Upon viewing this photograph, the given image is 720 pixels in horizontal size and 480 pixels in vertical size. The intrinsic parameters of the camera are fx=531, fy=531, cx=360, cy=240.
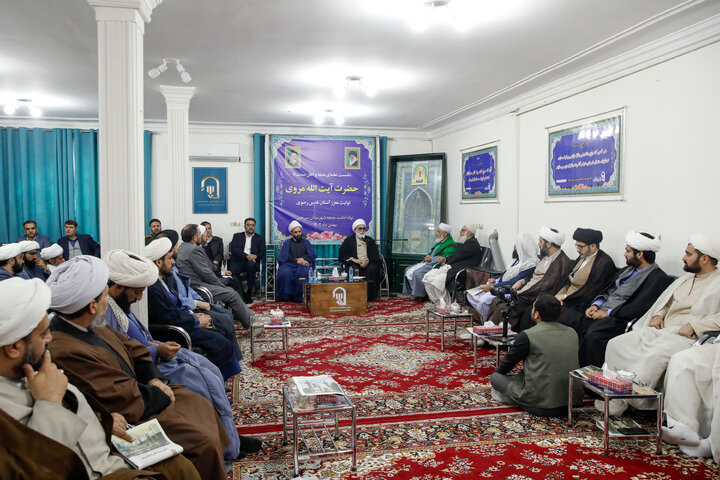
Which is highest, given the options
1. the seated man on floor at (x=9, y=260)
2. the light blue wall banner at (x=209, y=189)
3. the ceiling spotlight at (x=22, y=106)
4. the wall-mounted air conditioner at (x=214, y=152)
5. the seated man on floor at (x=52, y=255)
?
the ceiling spotlight at (x=22, y=106)

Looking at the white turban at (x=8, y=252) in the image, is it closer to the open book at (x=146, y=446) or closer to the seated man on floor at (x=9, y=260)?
the seated man on floor at (x=9, y=260)

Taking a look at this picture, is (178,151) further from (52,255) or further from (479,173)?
(479,173)

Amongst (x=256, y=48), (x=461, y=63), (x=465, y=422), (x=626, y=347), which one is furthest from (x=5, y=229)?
(x=626, y=347)

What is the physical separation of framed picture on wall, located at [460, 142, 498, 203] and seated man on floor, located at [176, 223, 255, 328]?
13.8ft

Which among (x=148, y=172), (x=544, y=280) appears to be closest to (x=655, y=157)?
(x=544, y=280)

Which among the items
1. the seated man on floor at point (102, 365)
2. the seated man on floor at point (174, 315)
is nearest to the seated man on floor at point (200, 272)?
the seated man on floor at point (174, 315)

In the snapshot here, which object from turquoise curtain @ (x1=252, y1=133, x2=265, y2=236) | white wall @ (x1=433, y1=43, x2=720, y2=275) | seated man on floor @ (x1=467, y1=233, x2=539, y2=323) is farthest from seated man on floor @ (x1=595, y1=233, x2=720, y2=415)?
turquoise curtain @ (x1=252, y1=133, x2=265, y2=236)

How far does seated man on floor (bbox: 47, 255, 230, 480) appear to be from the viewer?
A: 6.94 feet

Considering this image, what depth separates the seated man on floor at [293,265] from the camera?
850 cm

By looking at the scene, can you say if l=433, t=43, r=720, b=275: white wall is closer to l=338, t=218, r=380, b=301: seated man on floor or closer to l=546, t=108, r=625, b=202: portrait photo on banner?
l=546, t=108, r=625, b=202: portrait photo on banner

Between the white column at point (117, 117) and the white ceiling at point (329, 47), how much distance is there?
64 cm

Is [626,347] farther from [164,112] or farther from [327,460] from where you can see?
[164,112]

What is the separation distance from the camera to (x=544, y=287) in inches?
225

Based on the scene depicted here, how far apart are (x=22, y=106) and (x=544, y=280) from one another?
793 centimetres
